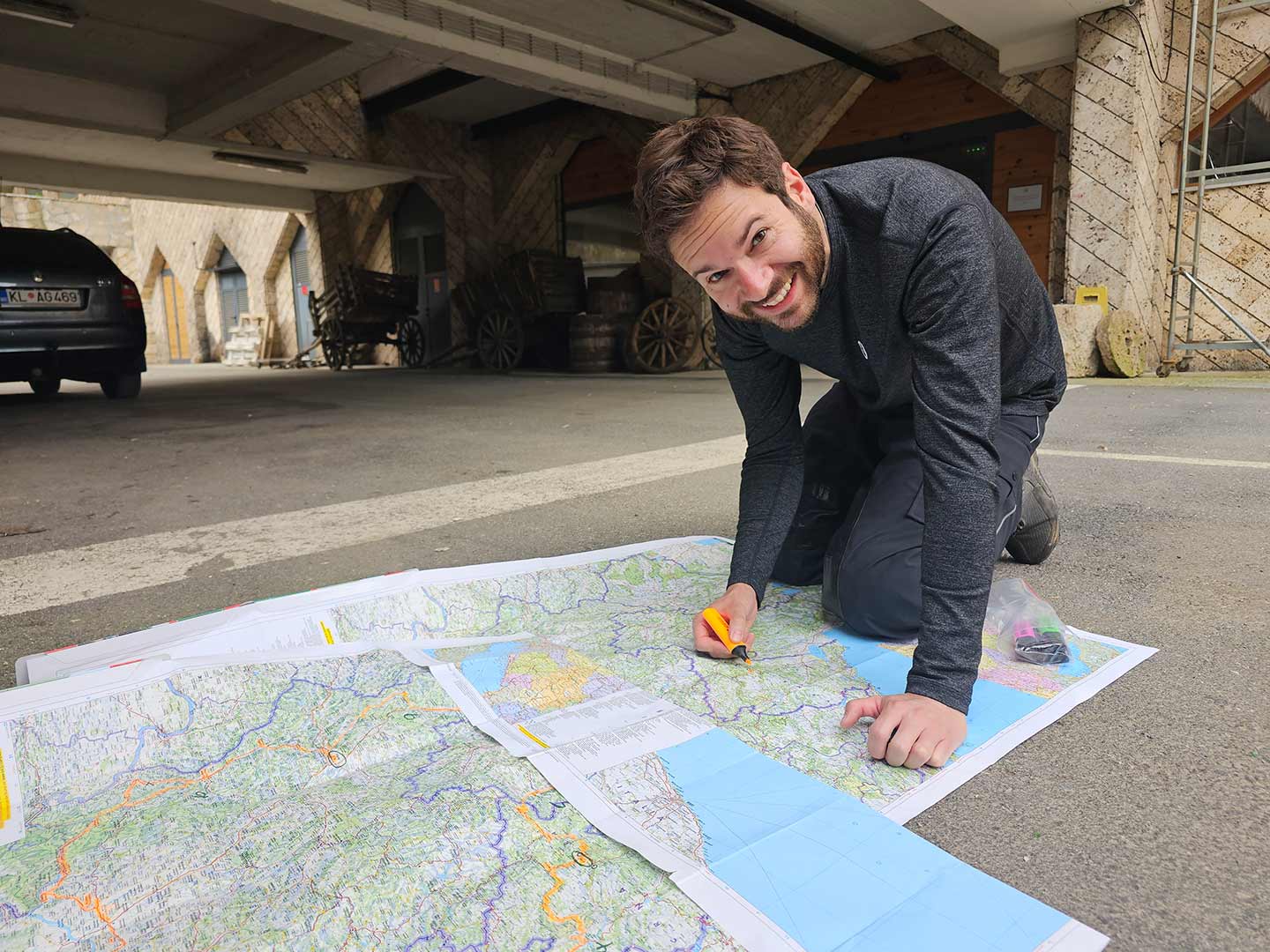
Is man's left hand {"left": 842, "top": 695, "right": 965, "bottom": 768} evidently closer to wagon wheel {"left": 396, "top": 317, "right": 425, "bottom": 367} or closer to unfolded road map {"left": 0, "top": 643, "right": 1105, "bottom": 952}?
unfolded road map {"left": 0, "top": 643, "right": 1105, "bottom": 952}

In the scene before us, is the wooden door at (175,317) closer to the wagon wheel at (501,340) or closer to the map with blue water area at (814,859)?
the wagon wheel at (501,340)

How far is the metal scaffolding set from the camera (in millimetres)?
5871

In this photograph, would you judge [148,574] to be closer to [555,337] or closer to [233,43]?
[233,43]

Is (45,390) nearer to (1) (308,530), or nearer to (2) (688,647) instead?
(1) (308,530)

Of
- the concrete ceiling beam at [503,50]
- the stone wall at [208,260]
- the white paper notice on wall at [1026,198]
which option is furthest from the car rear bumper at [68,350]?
the stone wall at [208,260]

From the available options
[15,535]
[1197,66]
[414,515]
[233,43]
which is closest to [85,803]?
[414,515]

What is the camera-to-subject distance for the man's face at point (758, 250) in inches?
39.7

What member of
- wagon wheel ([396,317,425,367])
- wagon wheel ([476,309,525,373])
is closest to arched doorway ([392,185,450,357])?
wagon wheel ([396,317,425,367])

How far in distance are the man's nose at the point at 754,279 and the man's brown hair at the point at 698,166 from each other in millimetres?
92

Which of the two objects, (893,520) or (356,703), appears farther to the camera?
(893,520)

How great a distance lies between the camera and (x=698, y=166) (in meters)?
0.99

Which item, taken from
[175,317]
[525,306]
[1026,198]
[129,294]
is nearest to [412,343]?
[525,306]

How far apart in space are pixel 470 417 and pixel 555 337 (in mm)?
5714

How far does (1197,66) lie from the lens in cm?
638
